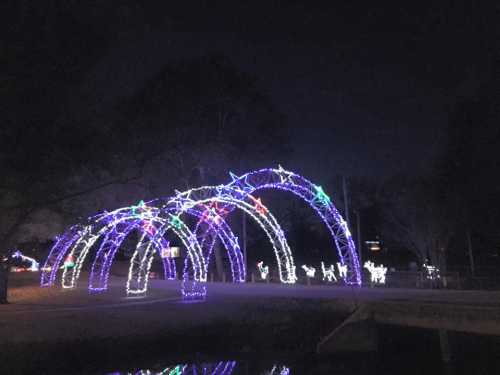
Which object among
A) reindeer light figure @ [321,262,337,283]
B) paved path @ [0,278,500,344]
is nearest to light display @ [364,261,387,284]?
reindeer light figure @ [321,262,337,283]

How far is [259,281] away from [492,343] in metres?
17.4

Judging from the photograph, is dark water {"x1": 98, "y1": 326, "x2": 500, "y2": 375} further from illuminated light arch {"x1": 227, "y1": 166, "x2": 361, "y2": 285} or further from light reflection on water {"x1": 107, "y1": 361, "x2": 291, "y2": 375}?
illuminated light arch {"x1": 227, "y1": 166, "x2": 361, "y2": 285}

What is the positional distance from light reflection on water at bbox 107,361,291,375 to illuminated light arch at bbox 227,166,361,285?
496 inches

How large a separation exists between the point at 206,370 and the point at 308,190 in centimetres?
1398

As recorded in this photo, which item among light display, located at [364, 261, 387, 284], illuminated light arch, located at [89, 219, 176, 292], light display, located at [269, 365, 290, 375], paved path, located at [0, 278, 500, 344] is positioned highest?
illuminated light arch, located at [89, 219, 176, 292]

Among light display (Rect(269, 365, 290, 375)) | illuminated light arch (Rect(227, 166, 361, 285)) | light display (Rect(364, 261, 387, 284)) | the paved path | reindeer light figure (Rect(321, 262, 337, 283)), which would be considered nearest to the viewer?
light display (Rect(269, 365, 290, 375))

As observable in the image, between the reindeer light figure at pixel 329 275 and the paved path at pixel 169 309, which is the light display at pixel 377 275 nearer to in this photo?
the reindeer light figure at pixel 329 275

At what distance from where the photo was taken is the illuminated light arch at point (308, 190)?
24062mm

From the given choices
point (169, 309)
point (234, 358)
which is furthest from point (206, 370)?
point (169, 309)

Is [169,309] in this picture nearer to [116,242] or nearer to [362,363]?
[362,363]

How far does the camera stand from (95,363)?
38.0ft

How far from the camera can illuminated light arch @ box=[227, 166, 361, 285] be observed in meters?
24.1

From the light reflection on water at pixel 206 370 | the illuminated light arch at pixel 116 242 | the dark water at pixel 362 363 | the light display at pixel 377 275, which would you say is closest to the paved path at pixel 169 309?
the dark water at pixel 362 363

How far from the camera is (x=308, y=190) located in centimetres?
2461
